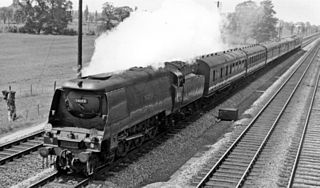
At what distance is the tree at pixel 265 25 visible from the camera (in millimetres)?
90250

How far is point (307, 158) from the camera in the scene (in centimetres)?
1577

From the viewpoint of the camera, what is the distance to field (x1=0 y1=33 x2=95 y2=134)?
23553mm

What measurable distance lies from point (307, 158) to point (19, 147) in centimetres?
1094

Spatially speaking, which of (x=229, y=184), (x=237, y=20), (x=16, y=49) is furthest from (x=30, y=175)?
(x=237, y=20)

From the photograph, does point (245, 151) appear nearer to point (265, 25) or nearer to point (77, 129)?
point (77, 129)

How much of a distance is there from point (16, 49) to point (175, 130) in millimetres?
51909

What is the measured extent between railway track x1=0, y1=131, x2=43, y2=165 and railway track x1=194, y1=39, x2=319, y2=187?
6.33 m

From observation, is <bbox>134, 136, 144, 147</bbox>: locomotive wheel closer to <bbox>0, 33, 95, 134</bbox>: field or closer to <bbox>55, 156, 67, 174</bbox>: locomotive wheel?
<bbox>55, 156, 67, 174</bbox>: locomotive wheel

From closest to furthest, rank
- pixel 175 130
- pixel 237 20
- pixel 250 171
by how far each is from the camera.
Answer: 1. pixel 250 171
2. pixel 175 130
3. pixel 237 20

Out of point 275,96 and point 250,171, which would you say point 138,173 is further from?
point 275,96

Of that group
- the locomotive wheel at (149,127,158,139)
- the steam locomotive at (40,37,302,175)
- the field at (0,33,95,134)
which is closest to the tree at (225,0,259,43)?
the field at (0,33,95,134)

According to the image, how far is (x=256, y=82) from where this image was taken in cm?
3641

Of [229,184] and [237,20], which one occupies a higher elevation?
[237,20]

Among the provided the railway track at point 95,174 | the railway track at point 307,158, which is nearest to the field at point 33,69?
the railway track at point 95,174
